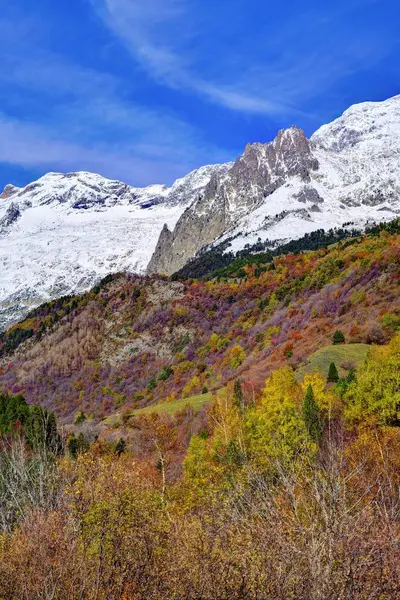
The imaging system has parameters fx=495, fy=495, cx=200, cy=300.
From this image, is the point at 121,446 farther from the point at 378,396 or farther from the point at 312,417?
the point at 378,396

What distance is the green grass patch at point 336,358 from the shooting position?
7438 cm

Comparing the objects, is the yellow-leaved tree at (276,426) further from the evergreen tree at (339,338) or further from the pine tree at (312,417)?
the evergreen tree at (339,338)

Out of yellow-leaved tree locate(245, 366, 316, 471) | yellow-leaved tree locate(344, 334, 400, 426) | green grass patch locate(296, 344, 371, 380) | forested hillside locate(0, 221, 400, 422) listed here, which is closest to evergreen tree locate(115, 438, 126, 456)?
yellow-leaved tree locate(245, 366, 316, 471)

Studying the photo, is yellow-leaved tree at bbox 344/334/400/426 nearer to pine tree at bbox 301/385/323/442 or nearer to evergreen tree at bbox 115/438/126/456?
pine tree at bbox 301/385/323/442

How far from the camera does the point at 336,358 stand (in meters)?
77.1

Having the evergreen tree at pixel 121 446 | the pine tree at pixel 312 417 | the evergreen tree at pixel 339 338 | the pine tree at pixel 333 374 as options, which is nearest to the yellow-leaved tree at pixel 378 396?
the pine tree at pixel 312 417

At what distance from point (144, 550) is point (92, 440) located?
71.8 m

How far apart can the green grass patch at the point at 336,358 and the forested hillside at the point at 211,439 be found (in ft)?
1.17

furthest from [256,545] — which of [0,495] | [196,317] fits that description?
[196,317]

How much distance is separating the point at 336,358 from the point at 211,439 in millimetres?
26351

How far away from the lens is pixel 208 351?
459 ft

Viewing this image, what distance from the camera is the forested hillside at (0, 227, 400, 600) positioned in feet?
51.1

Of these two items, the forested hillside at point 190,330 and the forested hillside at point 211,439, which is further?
the forested hillside at point 190,330

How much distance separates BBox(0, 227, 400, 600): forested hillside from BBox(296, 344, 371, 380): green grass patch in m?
0.36
